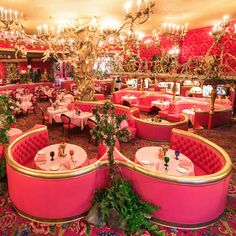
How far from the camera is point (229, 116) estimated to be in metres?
9.40

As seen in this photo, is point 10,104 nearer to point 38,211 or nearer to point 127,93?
point 38,211

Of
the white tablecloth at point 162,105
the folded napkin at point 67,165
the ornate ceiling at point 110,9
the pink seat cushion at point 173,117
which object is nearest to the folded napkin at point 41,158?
the folded napkin at point 67,165

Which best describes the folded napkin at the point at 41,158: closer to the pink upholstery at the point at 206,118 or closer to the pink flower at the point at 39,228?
the pink flower at the point at 39,228

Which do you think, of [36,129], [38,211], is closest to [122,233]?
[38,211]

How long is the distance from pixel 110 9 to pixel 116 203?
602 cm

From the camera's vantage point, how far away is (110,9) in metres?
6.98

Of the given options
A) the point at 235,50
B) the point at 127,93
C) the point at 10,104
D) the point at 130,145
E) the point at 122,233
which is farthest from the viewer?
the point at 127,93

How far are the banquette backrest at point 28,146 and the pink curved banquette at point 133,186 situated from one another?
0.62 m

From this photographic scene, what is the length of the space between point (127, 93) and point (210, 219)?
1008cm

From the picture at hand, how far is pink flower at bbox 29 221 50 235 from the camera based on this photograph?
355 cm

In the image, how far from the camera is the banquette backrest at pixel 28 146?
4.66m

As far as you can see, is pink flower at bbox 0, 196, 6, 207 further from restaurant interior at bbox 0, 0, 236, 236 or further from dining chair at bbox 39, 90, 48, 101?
dining chair at bbox 39, 90, 48, 101

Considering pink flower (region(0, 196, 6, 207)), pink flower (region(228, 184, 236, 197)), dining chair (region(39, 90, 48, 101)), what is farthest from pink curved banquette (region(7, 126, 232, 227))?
dining chair (region(39, 90, 48, 101))

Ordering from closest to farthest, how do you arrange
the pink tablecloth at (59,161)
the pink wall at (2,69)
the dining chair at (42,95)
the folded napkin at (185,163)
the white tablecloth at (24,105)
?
the pink tablecloth at (59,161) < the folded napkin at (185,163) < the white tablecloth at (24,105) < the dining chair at (42,95) < the pink wall at (2,69)
